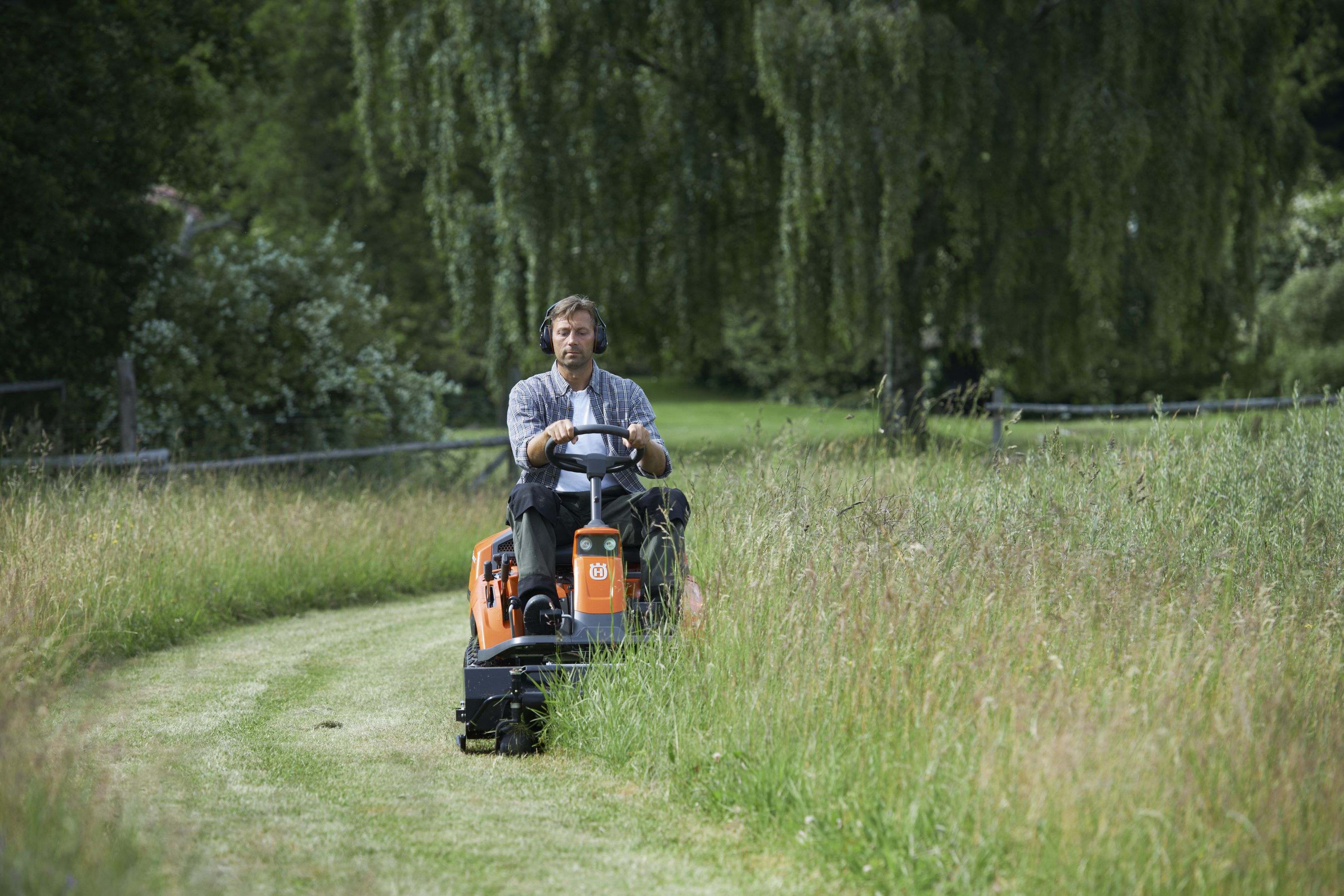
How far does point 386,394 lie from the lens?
14.6 m

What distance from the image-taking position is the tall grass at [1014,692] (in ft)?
9.70

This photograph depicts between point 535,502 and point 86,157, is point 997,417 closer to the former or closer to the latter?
point 86,157

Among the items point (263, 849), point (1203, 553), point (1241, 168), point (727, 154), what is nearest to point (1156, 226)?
point (1241, 168)

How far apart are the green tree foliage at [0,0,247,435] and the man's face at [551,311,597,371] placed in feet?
22.2

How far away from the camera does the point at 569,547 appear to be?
5008mm

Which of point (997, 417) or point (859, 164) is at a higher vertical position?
point (859, 164)

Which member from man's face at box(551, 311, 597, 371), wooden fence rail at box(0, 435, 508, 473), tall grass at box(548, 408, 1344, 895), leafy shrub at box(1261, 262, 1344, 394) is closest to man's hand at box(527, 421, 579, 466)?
man's face at box(551, 311, 597, 371)

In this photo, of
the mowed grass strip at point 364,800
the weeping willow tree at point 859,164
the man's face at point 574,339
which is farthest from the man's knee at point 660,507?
the weeping willow tree at point 859,164

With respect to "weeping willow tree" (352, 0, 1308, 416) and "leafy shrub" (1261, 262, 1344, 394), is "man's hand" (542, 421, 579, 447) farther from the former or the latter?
"leafy shrub" (1261, 262, 1344, 394)

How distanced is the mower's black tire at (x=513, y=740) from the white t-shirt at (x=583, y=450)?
96cm

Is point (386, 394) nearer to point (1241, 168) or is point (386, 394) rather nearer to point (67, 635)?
point (67, 635)

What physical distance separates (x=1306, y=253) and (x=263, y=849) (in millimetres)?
27343

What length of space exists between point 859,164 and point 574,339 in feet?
23.5

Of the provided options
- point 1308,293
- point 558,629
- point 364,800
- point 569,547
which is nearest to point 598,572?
point 558,629
